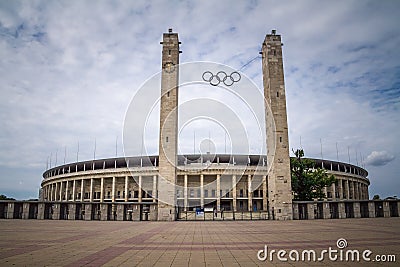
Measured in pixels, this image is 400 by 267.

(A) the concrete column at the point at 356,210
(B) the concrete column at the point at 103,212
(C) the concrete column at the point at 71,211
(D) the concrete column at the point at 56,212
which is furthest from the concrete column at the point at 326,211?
(D) the concrete column at the point at 56,212

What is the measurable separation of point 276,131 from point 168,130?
40.6 feet

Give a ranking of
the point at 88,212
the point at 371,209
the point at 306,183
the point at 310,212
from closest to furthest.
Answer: the point at 88,212 < the point at 371,209 < the point at 310,212 < the point at 306,183

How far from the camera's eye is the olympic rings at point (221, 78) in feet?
109

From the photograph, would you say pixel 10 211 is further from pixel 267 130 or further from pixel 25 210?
pixel 267 130

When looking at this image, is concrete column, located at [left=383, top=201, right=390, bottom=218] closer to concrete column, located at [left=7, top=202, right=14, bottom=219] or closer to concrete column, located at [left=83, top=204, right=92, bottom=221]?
concrete column, located at [left=83, top=204, right=92, bottom=221]

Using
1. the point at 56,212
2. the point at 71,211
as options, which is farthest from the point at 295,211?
the point at 56,212

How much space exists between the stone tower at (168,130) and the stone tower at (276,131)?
11030mm

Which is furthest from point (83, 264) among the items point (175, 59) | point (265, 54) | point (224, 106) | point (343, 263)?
point (265, 54)

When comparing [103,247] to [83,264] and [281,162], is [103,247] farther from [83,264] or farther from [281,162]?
[281,162]

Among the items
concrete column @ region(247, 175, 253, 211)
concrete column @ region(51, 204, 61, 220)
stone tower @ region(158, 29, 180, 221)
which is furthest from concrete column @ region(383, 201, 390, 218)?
concrete column @ region(247, 175, 253, 211)

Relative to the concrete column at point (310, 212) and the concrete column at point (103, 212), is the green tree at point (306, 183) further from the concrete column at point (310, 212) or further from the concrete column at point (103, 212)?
the concrete column at point (103, 212)

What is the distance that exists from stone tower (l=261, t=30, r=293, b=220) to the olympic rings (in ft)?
17.1

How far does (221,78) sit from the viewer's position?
3400 centimetres

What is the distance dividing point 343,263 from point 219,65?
2827cm
